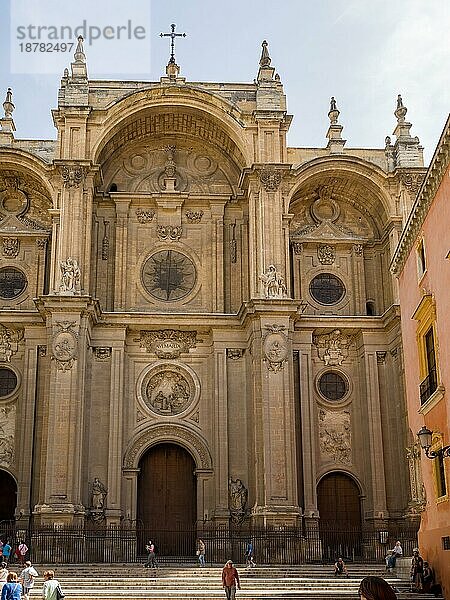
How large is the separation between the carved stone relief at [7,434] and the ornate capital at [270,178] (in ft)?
39.3

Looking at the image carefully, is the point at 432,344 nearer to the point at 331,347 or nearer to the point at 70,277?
the point at 331,347

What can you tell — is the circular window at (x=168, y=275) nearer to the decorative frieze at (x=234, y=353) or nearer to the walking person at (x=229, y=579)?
the decorative frieze at (x=234, y=353)

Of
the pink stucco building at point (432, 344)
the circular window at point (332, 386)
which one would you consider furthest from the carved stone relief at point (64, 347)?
the pink stucco building at point (432, 344)

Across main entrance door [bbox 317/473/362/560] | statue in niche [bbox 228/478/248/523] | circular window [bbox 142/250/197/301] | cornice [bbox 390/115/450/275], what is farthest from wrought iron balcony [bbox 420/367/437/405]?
circular window [bbox 142/250/197/301]

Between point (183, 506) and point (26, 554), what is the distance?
607 cm

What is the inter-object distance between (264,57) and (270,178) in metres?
5.55

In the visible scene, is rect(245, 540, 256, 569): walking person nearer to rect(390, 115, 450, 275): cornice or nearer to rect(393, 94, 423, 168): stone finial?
rect(390, 115, 450, 275): cornice

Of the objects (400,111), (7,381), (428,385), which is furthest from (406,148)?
(7,381)

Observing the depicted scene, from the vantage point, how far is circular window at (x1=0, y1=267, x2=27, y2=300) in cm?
3017

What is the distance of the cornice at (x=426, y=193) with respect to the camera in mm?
16844

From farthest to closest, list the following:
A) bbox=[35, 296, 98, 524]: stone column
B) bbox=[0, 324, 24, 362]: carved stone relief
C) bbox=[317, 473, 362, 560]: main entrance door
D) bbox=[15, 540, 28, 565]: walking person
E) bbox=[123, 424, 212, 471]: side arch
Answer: bbox=[0, 324, 24, 362]: carved stone relief → bbox=[123, 424, 212, 471]: side arch → bbox=[317, 473, 362, 560]: main entrance door → bbox=[35, 296, 98, 524]: stone column → bbox=[15, 540, 28, 565]: walking person

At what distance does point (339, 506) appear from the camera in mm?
28703

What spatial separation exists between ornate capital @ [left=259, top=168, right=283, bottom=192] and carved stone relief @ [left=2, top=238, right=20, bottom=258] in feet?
31.1

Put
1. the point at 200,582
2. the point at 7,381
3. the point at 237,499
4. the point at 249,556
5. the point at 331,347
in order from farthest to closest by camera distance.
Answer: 1. the point at 331,347
2. the point at 7,381
3. the point at 237,499
4. the point at 249,556
5. the point at 200,582
